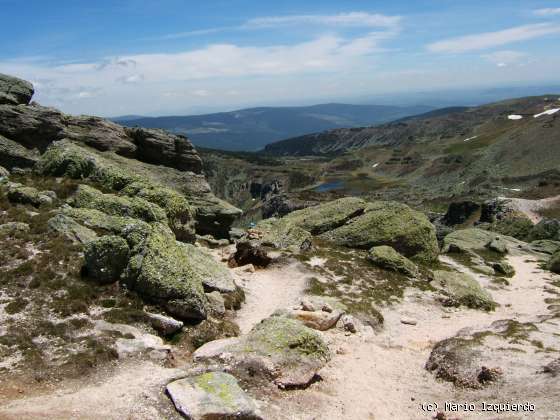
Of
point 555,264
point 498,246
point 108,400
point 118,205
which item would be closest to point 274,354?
point 108,400

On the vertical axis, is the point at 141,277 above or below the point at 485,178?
above

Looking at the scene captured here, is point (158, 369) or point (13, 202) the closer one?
point (158, 369)

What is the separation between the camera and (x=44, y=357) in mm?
17844

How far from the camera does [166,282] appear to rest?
77.2ft

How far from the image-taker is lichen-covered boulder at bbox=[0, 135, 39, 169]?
3950cm

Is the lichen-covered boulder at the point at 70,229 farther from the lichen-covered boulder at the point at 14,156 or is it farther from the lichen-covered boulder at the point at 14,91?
the lichen-covered boulder at the point at 14,91

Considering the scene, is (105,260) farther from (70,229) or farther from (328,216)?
(328,216)

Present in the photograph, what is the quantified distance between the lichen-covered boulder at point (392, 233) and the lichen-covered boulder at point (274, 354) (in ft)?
73.3

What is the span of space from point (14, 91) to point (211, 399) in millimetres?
43852

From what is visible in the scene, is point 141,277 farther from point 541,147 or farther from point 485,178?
point 541,147

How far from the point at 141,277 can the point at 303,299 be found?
34.5 ft

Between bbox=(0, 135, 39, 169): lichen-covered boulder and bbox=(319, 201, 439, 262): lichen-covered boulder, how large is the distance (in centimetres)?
2735

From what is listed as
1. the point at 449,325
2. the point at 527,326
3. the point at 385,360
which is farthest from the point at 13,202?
the point at 527,326

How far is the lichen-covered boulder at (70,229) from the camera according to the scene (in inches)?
1063
